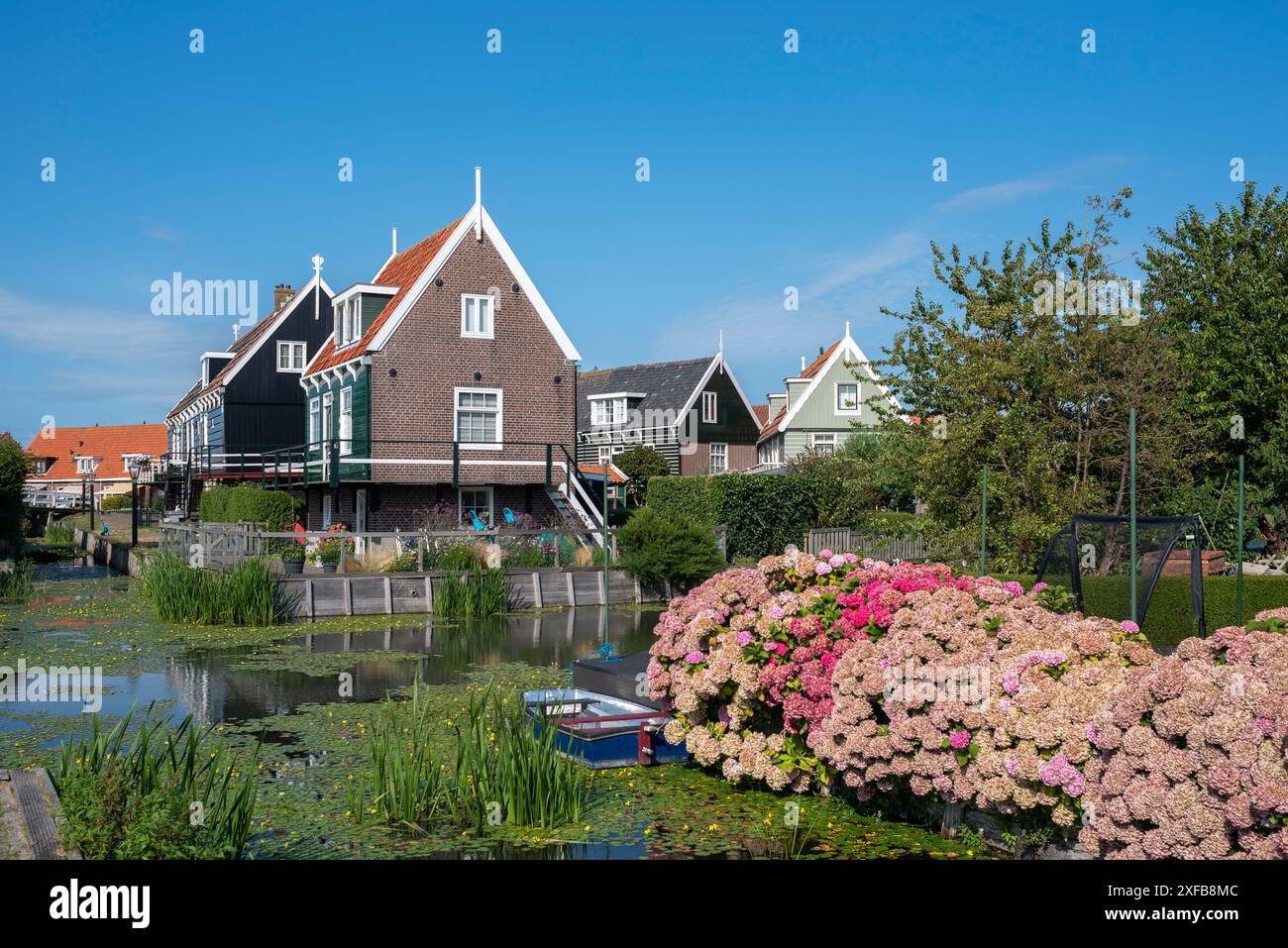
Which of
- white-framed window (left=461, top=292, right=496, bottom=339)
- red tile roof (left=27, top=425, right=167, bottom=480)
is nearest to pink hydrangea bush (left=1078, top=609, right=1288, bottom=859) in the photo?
white-framed window (left=461, top=292, right=496, bottom=339)

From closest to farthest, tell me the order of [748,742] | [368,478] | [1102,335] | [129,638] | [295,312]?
[748,742]
[129,638]
[1102,335]
[368,478]
[295,312]

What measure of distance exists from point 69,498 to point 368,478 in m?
49.5

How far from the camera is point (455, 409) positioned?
34.2m

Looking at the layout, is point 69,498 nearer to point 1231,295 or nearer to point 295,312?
point 295,312

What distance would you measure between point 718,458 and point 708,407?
113 inches

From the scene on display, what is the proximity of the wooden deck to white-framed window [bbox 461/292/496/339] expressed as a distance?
26.6 metres

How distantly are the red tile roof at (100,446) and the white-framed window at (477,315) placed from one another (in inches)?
2988

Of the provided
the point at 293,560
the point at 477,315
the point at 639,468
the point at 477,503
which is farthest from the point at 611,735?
the point at 639,468

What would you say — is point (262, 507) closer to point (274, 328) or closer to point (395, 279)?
point (395, 279)

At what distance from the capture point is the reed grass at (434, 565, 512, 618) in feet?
79.0

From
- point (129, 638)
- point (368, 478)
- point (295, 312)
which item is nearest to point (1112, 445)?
point (129, 638)

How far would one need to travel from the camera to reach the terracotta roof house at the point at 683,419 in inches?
2399

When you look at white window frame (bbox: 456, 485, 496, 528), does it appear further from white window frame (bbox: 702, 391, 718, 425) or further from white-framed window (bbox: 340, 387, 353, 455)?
white window frame (bbox: 702, 391, 718, 425)

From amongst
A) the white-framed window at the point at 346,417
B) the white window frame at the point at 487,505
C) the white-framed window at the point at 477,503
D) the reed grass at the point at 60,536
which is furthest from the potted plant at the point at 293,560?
the reed grass at the point at 60,536
